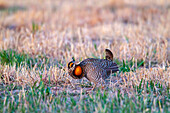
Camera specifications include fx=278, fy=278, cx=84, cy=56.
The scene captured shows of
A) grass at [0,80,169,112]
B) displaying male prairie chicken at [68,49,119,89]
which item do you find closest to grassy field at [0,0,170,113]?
grass at [0,80,169,112]

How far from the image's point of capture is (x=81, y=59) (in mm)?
6352

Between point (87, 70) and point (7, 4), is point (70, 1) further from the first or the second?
point (87, 70)

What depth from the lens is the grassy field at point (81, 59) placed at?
429cm

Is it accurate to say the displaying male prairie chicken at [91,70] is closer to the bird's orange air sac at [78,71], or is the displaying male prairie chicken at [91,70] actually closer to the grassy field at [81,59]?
the bird's orange air sac at [78,71]

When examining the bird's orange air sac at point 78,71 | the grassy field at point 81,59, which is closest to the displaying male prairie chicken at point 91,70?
the bird's orange air sac at point 78,71

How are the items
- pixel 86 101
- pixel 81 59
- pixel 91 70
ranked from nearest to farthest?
1. pixel 86 101
2. pixel 91 70
3. pixel 81 59

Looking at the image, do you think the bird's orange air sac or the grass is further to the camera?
the bird's orange air sac

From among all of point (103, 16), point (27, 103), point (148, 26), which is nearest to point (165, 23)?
point (148, 26)

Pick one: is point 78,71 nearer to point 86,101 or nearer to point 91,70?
point 91,70

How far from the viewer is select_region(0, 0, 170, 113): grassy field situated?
14.1 feet

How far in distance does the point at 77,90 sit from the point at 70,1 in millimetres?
11217

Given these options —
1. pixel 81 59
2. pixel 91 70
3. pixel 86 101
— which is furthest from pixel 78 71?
pixel 81 59

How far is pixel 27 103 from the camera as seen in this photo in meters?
4.27

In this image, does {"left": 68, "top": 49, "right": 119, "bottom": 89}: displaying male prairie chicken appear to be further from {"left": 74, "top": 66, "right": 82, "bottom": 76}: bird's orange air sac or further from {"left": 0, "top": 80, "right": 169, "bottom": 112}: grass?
{"left": 0, "top": 80, "right": 169, "bottom": 112}: grass
